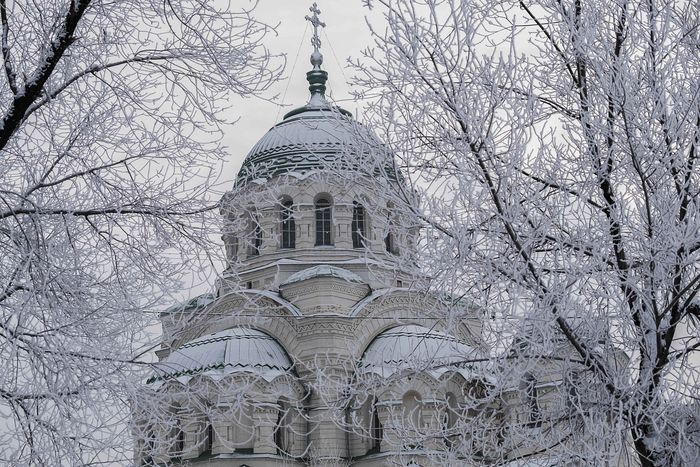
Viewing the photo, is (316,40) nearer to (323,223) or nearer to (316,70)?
(316,70)

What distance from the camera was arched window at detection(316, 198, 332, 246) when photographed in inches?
989

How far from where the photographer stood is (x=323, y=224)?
25.3m

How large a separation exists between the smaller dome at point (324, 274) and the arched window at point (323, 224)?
4.64 ft

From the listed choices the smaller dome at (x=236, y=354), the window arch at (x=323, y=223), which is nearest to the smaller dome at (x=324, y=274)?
the window arch at (x=323, y=223)

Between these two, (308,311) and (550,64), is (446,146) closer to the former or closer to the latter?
(550,64)

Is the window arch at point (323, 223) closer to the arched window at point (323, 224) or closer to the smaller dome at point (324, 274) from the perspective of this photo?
the arched window at point (323, 224)

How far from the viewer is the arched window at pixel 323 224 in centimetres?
2512

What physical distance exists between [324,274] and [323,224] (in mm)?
2581

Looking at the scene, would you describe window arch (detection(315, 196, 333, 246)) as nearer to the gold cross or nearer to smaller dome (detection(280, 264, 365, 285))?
smaller dome (detection(280, 264, 365, 285))

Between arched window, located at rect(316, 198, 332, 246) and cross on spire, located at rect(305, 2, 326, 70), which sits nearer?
arched window, located at rect(316, 198, 332, 246)

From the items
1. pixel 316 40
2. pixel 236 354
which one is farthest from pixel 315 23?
pixel 236 354

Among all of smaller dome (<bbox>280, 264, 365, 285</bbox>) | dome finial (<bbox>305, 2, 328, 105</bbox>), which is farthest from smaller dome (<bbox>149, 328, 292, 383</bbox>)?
dome finial (<bbox>305, 2, 328, 105</bbox>)

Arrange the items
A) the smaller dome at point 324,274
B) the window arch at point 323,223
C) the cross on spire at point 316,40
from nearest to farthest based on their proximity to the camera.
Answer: the smaller dome at point 324,274, the window arch at point 323,223, the cross on spire at point 316,40

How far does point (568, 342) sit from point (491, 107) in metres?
1.55
